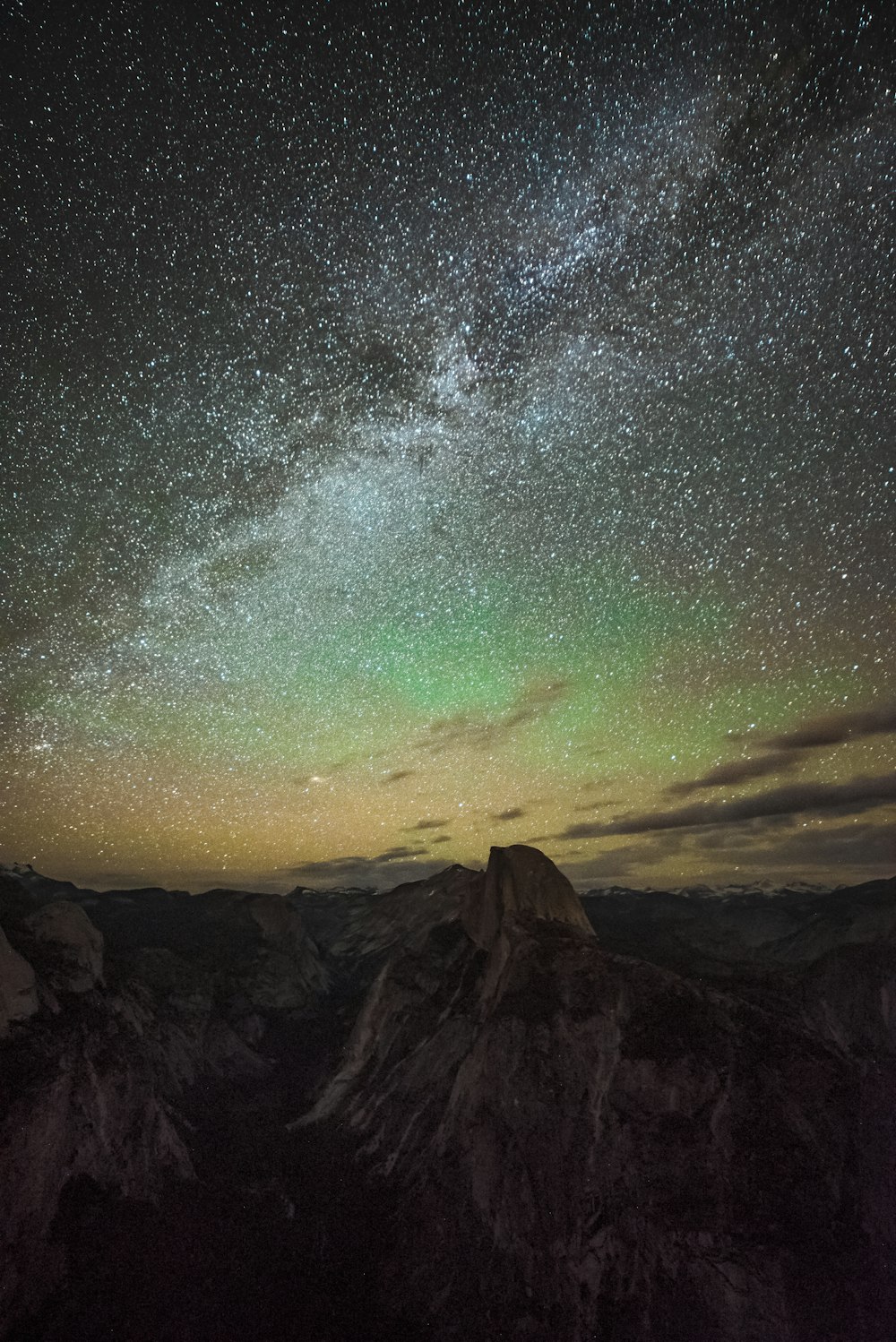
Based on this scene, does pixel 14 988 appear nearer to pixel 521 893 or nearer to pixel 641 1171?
pixel 641 1171

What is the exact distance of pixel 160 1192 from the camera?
33.7 meters

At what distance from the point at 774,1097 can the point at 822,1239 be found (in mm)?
5358

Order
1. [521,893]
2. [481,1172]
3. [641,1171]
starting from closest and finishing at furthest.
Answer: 1. [641,1171]
2. [481,1172]
3. [521,893]

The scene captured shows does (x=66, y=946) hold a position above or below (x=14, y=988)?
above

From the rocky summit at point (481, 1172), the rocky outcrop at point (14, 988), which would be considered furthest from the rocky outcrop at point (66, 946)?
Answer: the rocky outcrop at point (14, 988)

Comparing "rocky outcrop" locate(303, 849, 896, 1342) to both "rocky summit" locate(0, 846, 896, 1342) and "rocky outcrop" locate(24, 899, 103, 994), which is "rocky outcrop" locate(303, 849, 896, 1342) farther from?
"rocky outcrop" locate(24, 899, 103, 994)

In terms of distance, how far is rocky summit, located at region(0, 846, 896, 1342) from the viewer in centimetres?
2562

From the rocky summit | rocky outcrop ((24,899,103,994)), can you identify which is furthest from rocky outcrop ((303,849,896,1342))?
rocky outcrop ((24,899,103,994))

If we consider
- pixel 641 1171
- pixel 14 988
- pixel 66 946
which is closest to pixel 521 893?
pixel 641 1171

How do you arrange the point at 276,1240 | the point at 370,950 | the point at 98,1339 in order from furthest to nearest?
the point at 370,950 < the point at 276,1240 < the point at 98,1339

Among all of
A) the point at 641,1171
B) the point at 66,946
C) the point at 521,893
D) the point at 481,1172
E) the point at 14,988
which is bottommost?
the point at 481,1172

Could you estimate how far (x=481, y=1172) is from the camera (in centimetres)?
3206

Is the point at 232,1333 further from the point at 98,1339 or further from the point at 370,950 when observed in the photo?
the point at 370,950

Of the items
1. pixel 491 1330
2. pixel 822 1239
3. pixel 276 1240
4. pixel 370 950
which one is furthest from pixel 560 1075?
pixel 370 950
